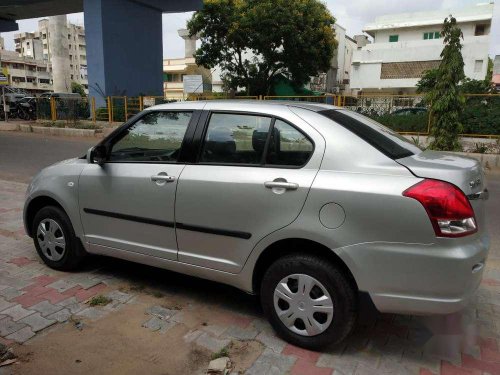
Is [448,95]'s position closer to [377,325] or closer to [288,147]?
[377,325]

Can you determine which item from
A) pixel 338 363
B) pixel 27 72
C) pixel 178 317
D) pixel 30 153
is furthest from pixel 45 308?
pixel 27 72

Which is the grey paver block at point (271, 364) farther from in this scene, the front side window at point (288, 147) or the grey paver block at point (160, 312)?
the front side window at point (288, 147)

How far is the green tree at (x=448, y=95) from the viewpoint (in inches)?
444

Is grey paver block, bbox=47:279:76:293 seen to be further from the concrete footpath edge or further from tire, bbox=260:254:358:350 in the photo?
the concrete footpath edge

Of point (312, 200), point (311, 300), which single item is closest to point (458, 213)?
point (312, 200)

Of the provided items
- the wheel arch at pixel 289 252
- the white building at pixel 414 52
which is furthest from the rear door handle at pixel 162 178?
the white building at pixel 414 52

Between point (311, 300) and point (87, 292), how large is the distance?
1957 mm

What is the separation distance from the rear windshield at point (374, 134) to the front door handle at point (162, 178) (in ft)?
3.82

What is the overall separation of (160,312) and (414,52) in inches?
1755

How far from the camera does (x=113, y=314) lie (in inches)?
125

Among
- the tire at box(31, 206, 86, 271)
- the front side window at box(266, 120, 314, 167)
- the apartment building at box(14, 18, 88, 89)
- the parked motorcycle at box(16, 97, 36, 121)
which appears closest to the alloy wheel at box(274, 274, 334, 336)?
the front side window at box(266, 120, 314, 167)

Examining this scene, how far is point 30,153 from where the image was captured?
12242 millimetres

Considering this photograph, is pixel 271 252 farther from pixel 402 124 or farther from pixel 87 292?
pixel 402 124

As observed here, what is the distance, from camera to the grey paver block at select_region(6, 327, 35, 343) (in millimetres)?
2809
